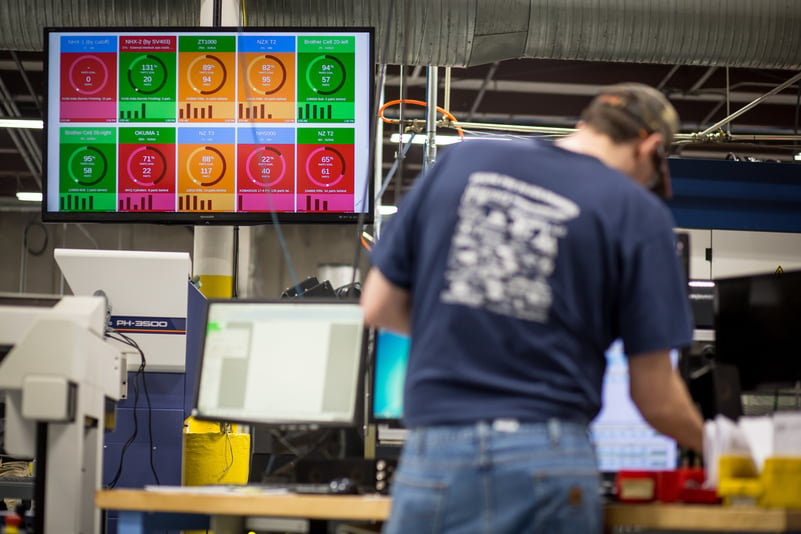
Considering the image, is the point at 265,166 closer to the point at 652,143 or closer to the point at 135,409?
the point at 135,409

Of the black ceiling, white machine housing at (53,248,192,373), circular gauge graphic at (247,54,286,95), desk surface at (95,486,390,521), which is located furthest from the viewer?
the black ceiling

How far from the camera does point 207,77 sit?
3.80 m

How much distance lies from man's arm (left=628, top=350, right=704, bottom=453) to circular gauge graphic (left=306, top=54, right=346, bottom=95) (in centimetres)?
225

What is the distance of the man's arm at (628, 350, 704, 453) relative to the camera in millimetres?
1773

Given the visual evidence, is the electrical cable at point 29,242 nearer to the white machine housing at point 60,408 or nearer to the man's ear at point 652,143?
the white machine housing at point 60,408

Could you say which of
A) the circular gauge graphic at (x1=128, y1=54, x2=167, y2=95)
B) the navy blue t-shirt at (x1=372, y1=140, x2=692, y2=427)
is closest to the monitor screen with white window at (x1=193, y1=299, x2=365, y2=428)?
the navy blue t-shirt at (x1=372, y1=140, x2=692, y2=427)

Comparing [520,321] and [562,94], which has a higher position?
[562,94]

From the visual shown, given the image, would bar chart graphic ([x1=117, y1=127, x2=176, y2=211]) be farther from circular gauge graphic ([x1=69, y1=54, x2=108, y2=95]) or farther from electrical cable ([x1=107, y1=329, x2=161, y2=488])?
electrical cable ([x1=107, y1=329, x2=161, y2=488])

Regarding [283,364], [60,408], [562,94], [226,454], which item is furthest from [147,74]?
[562,94]

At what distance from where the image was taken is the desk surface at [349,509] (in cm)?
181

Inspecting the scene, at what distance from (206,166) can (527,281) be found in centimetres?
233

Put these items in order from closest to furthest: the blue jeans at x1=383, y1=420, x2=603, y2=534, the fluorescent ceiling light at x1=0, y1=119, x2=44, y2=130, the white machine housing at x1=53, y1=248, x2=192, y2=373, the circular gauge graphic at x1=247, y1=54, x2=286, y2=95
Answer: the blue jeans at x1=383, y1=420, x2=603, y2=534 → the white machine housing at x1=53, y1=248, x2=192, y2=373 → the circular gauge graphic at x1=247, y1=54, x2=286, y2=95 → the fluorescent ceiling light at x1=0, y1=119, x2=44, y2=130

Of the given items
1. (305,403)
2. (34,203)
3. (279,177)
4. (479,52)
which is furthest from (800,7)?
(34,203)

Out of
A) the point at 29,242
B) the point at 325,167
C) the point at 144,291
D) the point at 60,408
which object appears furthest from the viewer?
the point at 29,242
